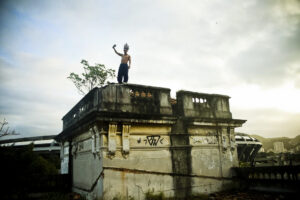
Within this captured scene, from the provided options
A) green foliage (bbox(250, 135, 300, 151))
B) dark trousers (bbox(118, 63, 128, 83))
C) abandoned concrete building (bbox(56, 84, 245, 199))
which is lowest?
green foliage (bbox(250, 135, 300, 151))

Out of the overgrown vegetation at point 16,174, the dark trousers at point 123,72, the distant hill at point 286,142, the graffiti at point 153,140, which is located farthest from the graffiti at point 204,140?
the distant hill at point 286,142

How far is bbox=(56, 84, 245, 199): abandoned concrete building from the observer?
7250mm

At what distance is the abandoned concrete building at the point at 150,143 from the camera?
7250mm

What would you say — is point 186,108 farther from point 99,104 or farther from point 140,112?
point 99,104

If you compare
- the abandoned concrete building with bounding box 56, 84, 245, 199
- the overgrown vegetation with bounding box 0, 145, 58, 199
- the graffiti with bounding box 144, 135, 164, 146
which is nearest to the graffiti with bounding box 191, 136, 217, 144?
A: the abandoned concrete building with bounding box 56, 84, 245, 199

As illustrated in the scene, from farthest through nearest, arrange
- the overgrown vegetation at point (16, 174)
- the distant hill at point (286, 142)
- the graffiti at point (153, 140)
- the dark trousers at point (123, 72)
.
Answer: the distant hill at point (286, 142), the dark trousers at point (123, 72), the graffiti at point (153, 140), the overgrown vegetation at point (16, 174)

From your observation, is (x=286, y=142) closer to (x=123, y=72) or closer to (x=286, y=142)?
(x=286, y=142)

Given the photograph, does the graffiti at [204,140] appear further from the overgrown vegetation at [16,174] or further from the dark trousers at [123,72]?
the overgrown vegetation at [16,174]

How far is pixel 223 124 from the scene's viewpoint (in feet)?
32.8

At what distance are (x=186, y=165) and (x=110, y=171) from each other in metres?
3.36

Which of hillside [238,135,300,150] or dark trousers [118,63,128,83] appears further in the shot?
hillside [238,135,300,150]

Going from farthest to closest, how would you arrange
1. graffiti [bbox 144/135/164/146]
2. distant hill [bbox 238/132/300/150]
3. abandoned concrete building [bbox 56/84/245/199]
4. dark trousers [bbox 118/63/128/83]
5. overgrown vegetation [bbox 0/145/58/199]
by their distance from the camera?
distant hill [bbox 238/132/300/150]
dark trousers [bbox 118/63/128/83]
graffiti [bbox 144/135/164/146]
overgrown vegetation [bbox 0/145/58/199]
abandoned concrete building [bbox 56/84/245/199]

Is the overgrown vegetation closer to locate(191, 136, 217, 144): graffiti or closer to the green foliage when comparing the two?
locate(191, 136, 217, 144): graffiti

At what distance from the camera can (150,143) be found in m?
8.17
